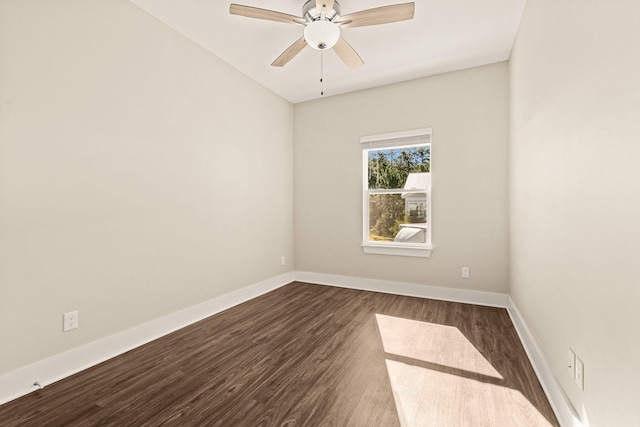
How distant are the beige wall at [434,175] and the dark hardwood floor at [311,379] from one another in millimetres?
844

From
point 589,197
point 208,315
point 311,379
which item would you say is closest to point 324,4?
point 589,197

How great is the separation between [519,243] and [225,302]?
3077mm

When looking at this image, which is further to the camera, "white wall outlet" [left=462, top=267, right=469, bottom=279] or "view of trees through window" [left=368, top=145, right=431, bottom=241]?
"view of trees through window" [left=368, top=145, right=431, bottom=241]

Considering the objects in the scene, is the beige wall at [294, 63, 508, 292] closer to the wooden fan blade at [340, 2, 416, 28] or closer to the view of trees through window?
the view of trees through window

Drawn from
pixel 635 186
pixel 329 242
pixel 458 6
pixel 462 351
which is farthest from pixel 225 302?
pixel 458 6

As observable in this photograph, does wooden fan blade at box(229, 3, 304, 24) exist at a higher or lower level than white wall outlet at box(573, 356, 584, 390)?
higher

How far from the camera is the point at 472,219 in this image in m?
3.47

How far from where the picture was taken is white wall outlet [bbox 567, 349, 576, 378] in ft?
4.66

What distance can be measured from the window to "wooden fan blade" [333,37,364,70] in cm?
134

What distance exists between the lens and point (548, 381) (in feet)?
5.80

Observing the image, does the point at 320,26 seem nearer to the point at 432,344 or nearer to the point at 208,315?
the point at 432,344

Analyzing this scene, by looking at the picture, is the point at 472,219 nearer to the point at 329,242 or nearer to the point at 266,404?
the point at 329,242

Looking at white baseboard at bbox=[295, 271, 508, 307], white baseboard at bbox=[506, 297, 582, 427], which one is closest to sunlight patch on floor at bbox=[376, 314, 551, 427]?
white baseboard at bbox=[506, 297, 582, 427]

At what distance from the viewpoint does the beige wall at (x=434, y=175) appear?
133 inches
